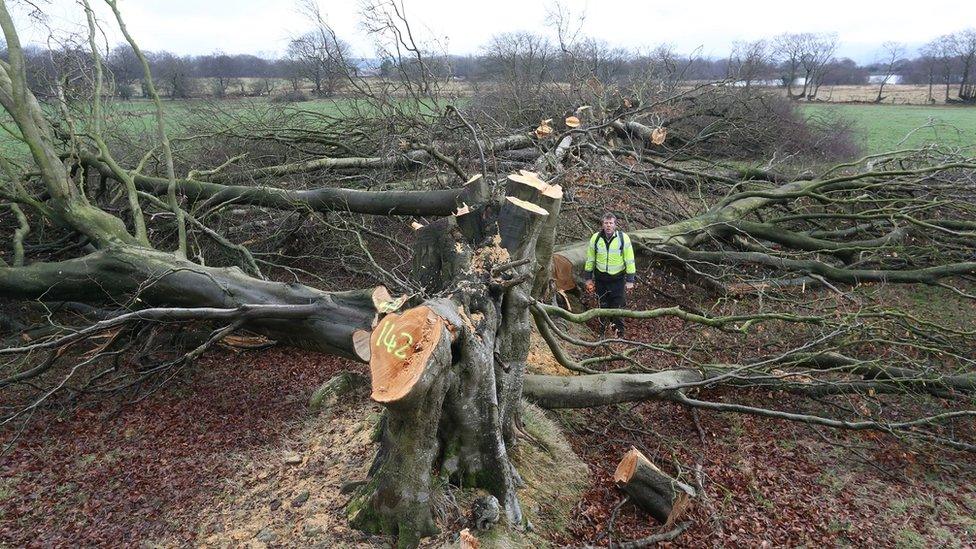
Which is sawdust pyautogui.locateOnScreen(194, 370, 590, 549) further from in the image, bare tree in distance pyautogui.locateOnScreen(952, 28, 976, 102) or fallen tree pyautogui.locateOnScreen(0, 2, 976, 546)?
bare tree in distance pyautogui.locateOnScreen(952, 28, 976, 102)

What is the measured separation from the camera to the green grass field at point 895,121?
19716mm

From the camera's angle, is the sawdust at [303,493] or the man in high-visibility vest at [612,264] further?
the man in high-visibility vest at [612,264]

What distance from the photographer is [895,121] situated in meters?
27.9

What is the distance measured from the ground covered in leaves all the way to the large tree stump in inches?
5.0

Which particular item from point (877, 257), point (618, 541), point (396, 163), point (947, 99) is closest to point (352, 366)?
point (618, 541)

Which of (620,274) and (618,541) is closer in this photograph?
(618,541)

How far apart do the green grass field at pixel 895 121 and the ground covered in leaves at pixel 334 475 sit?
597 inches

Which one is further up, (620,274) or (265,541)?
(620,274)

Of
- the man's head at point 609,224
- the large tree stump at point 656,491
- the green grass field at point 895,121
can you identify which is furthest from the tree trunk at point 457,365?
the green grass field at point 895,121

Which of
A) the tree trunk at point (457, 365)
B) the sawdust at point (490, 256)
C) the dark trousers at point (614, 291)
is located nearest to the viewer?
the tree trunk at point (457, 365)

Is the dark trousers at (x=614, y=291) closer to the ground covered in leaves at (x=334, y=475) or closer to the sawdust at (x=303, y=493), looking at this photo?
the ground covered in leaves at (x=334, y=475)

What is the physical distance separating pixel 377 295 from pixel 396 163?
559 cm

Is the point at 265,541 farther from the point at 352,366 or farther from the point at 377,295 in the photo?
the point at 352,366

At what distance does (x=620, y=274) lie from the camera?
7.07m
